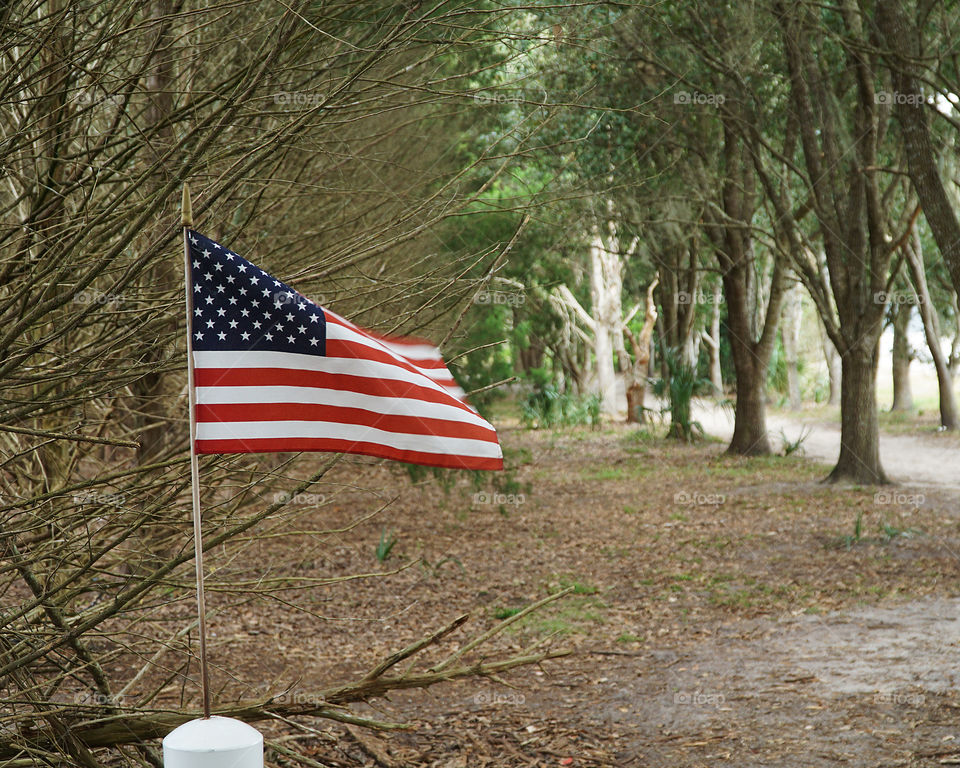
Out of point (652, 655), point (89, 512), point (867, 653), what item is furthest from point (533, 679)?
point (89, 512)

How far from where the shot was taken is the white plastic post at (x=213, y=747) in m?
2.41

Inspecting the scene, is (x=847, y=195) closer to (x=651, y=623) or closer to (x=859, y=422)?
(x=859, y=422)

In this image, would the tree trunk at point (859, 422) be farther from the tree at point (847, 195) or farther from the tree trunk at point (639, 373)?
the tree trunk at point (639, 373)

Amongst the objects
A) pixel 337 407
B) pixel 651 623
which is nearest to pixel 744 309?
pixel 651 623

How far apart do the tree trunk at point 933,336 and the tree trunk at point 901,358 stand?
545cm

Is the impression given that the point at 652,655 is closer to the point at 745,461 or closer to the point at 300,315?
the point at 300,315

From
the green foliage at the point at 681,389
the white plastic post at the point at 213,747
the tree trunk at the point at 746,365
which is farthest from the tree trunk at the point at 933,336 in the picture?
the white plastic post at the point at 213,747

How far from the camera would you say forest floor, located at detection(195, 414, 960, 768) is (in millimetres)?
5695

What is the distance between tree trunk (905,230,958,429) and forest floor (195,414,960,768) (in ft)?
26.5

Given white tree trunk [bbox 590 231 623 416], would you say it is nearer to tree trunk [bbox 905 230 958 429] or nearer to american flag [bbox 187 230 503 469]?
tree trunk [bbox 905 230 958 429]

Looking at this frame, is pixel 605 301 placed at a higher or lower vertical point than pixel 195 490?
higher

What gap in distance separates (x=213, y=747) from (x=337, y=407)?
111cm

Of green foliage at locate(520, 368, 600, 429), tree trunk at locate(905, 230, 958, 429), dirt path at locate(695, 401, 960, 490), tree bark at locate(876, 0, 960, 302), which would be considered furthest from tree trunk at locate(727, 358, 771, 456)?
tree bark at locate(876, 0, 960, 302)

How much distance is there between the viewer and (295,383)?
9.95 feet
